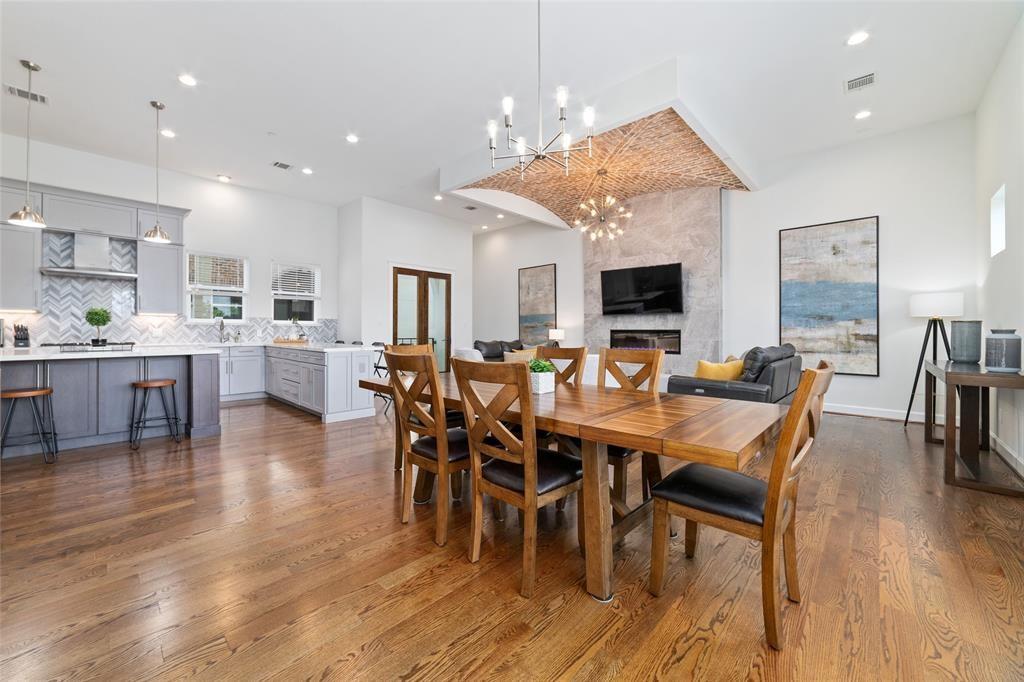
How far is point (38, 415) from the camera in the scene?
358 centimetres

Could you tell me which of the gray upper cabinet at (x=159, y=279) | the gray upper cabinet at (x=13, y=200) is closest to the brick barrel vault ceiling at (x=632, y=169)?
the gray upper cabinet at (x=159, y=279)

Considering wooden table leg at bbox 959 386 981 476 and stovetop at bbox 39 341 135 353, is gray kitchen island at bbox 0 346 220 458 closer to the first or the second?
stovetop at bbox 39 341 135 353

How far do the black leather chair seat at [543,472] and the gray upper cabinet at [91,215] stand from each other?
6.56 m

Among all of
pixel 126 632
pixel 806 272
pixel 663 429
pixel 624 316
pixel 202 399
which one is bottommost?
pixel 126 632

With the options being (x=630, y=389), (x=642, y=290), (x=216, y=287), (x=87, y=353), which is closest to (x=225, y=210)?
(x=216, y=287)

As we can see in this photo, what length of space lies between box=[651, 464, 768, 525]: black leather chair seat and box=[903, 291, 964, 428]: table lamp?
4.21 meters

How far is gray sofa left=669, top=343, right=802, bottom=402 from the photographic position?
3.68 meters

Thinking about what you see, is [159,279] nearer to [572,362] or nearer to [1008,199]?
[572,362]

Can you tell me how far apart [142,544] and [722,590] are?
2.83 m

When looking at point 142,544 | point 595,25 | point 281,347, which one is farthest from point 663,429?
point 281,347

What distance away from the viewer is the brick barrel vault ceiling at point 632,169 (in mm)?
4609

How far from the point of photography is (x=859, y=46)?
3523 millimetres

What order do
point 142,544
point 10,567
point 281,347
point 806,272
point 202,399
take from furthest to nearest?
point 281,347
point 806,272
point 202,399
point 142,544
point 10,567

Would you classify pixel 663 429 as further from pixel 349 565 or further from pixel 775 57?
pixel 775 57
